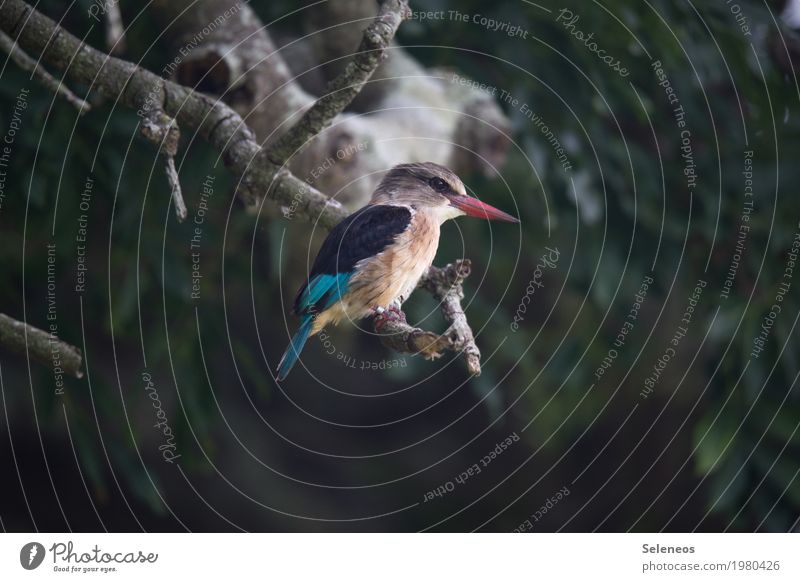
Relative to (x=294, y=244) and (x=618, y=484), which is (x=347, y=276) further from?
(x=618, y=484)

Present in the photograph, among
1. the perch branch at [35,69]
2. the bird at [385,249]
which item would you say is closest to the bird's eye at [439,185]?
the bird at [385,249]

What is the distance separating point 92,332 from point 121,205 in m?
0.69

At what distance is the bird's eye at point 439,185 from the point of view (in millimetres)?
1220

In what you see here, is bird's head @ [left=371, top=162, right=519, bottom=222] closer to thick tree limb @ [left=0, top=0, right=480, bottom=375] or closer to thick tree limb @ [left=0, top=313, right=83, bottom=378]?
thick tree limb @ [left=0, top=0, right=480, bottom=375]

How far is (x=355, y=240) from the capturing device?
1.22 m

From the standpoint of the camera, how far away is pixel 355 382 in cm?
269

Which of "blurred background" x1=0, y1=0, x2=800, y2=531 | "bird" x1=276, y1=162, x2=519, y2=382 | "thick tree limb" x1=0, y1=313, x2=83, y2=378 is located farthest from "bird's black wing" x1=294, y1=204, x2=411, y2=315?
"thick tree limb" x1=0, y1=313, x2=83, y2=378

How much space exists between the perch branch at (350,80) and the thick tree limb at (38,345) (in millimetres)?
445

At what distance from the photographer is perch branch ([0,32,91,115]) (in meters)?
1.26

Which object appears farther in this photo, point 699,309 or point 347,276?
point 699,309

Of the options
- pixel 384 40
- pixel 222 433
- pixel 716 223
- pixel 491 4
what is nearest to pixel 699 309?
pixel 716 223

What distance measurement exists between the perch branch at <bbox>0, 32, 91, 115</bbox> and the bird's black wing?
396 millimetres

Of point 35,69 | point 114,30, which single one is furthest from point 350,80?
point 114,30

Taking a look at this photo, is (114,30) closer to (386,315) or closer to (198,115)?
(198,115)
